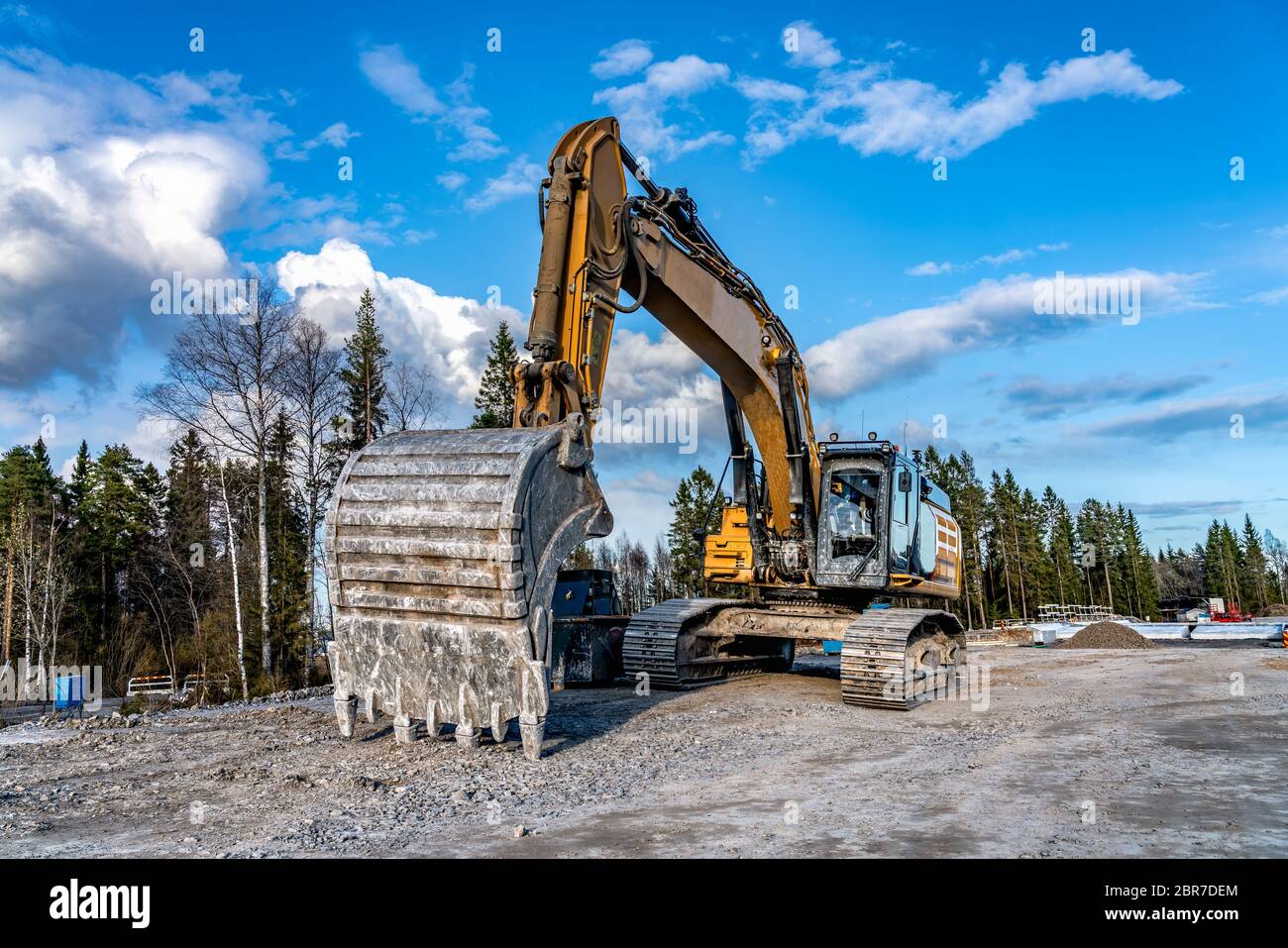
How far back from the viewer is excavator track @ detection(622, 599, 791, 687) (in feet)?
41.2

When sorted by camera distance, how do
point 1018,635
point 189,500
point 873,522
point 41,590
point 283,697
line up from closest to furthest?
point 873,522
point 283,697
point 41,590
point 189,500
point 1018,635

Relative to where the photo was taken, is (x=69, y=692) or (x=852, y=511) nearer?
(x=852, y=511)

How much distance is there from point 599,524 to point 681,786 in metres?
2.35

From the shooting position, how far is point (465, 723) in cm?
698

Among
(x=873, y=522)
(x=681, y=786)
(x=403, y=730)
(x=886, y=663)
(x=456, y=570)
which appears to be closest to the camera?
(x=681, y=786)

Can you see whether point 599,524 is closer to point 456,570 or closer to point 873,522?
point 456,570

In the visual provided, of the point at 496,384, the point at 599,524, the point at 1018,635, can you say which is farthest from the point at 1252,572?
the point at 599,524

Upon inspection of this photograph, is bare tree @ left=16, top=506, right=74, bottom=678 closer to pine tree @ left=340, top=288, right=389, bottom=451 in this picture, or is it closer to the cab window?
pine tree @ left=340, top=288, right=389, bottom=451

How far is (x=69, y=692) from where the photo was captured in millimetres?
14352

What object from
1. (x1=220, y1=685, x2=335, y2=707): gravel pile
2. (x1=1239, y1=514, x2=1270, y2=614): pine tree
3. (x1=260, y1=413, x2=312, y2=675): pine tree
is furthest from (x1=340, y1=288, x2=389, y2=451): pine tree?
(x1=1239, y1=514, x2=1270, y2=614): pine tree
